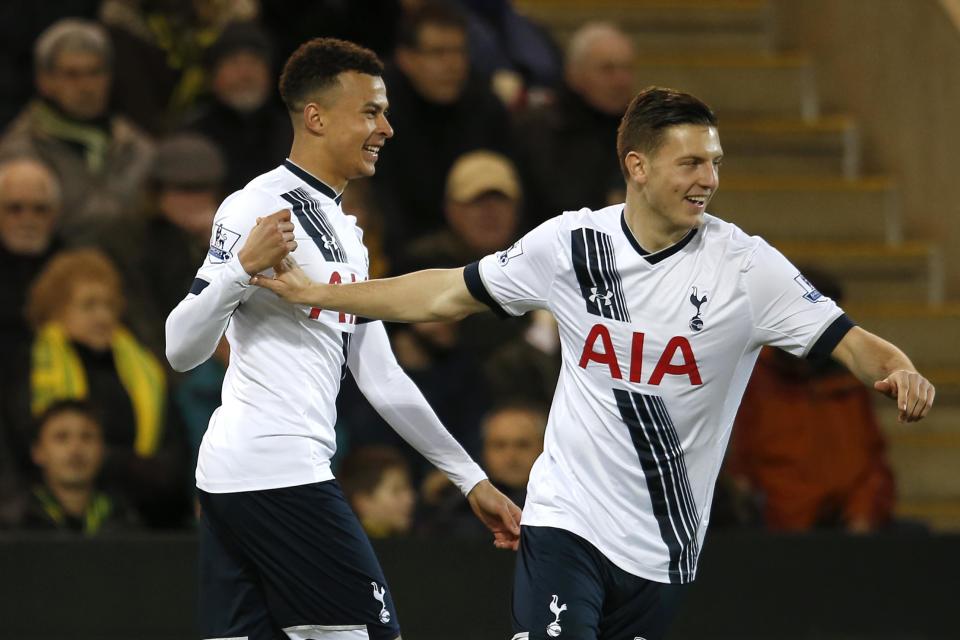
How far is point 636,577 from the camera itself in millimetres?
4926

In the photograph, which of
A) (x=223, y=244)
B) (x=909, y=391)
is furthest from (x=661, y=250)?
(x=223, y=244)

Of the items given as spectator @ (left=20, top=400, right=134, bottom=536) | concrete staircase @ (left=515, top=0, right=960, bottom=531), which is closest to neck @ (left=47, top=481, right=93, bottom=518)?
spectator @ (left=20, top=400, right=134, bottom=536)

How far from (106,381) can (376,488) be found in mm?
1230

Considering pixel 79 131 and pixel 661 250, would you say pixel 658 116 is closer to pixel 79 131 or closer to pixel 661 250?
pixel 661 250

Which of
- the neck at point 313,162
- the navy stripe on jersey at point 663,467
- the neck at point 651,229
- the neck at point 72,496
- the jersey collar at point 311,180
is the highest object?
the neck at point 313,162

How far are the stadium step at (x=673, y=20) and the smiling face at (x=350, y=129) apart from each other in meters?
6.08

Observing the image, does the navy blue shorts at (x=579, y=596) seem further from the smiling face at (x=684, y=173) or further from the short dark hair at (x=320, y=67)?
the short dark hair at (x=320, y=67)

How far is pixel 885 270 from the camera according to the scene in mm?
10547

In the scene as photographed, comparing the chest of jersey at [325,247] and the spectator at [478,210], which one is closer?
the chest of jersey at [325,247]

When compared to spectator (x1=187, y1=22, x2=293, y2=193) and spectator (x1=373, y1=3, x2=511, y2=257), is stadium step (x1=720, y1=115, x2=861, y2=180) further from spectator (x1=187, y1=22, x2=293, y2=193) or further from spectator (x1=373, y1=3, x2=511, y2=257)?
spectator (x1=187, y1=22, x2=293, y2=193)

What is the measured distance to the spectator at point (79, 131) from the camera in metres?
8.48

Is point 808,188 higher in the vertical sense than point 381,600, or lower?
higher

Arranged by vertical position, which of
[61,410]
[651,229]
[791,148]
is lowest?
[61,410]

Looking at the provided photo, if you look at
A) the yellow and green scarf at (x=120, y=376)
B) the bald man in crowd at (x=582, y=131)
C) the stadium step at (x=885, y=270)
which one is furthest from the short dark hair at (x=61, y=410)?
the stadium step at (x=885, y=270)
